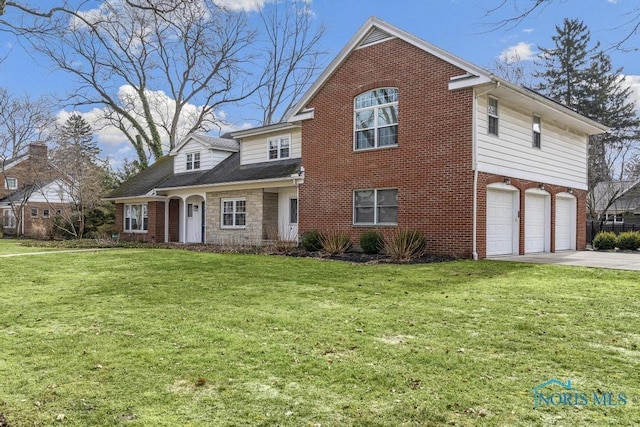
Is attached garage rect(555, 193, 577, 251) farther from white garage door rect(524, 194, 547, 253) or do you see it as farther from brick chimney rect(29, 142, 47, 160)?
brick chimney rect(29, 142, 47, 160)

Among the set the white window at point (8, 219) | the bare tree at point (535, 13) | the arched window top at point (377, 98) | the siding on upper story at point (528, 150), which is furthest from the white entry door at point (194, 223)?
the white window at point (8, 219)

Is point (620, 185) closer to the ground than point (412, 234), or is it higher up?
higher up

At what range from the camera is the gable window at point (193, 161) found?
2461cm

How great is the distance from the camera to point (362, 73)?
53.3 feet

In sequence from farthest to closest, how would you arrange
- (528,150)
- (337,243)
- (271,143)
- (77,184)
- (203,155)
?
(77,184), (203,155), (271,143), (528,150), (337,243)

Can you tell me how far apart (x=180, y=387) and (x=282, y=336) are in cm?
162

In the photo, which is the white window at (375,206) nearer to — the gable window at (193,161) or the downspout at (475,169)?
the downspout at (475,169)

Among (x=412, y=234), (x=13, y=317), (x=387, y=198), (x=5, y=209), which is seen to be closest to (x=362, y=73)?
(x=387, y=198)

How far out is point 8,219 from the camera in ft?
141

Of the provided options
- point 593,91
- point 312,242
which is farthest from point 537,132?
point 593,91

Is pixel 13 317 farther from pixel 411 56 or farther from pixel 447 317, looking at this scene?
pixel 411 56

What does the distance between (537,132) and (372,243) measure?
744 cm

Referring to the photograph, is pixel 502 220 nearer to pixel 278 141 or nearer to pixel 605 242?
pixel 605 242

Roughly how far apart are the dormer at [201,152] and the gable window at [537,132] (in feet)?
48.3
